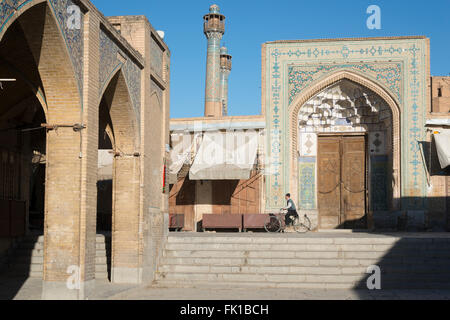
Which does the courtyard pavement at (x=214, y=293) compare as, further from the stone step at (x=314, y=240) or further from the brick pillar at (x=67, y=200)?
the stone step at (x=314, y=240)

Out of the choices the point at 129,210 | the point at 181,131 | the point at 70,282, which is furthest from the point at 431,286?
the point at 181,131

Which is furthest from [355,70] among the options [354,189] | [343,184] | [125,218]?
[125,218]

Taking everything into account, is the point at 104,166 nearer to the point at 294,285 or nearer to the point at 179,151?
the point at 179,151

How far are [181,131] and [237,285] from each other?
9.94 m

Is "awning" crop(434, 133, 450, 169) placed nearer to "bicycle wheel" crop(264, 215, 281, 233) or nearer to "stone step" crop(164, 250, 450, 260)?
"bicycle wheel" crop(264, 215, 281, 233)

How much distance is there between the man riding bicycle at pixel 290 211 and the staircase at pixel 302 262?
409 cm

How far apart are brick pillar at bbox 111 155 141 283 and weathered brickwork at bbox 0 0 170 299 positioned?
2 centimetres


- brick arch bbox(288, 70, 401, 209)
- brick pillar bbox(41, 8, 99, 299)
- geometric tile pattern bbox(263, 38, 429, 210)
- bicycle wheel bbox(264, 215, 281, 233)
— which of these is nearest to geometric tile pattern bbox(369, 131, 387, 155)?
brick arch bbox(288, 70, 401, 209)

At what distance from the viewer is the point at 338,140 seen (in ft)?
71.7

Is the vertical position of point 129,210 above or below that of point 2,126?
below

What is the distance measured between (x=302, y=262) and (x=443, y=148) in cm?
811

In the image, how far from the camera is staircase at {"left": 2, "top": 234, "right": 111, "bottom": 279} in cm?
1371

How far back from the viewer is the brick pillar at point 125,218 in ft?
41.8

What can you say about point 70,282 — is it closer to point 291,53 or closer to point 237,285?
point 237,285
